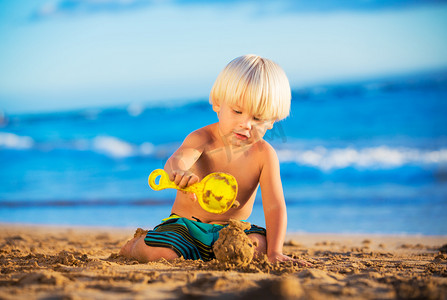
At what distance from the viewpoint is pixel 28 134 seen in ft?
45.8

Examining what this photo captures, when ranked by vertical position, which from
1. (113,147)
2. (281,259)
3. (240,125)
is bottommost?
(281,259)

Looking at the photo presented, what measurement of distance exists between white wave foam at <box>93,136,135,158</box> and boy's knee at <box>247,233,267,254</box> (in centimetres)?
840

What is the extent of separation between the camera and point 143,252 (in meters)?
2.70

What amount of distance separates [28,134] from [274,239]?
12.7 meters

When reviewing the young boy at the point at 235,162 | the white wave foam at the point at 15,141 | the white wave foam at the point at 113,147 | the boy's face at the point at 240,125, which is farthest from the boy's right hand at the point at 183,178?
the white wave foam at the point at 15,141

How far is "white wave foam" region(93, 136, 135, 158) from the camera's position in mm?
11098

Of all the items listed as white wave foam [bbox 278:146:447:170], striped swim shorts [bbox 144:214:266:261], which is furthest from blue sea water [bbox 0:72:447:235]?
striped swim shorts [bbox 144:214:266:261]

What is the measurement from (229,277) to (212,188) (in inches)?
21.1

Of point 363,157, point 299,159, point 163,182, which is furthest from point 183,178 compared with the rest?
point 363,157

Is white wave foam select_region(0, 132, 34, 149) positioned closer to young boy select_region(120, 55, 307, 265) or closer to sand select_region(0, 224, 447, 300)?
sand select_region(0, 224, 447, 300)

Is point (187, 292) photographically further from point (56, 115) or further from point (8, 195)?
point (56, 115)

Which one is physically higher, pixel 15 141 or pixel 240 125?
pixel 15 141

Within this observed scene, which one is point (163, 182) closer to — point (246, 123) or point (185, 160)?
point (185, 160)

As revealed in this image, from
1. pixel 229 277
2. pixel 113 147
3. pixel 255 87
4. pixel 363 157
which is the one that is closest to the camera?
pixel 229 277
